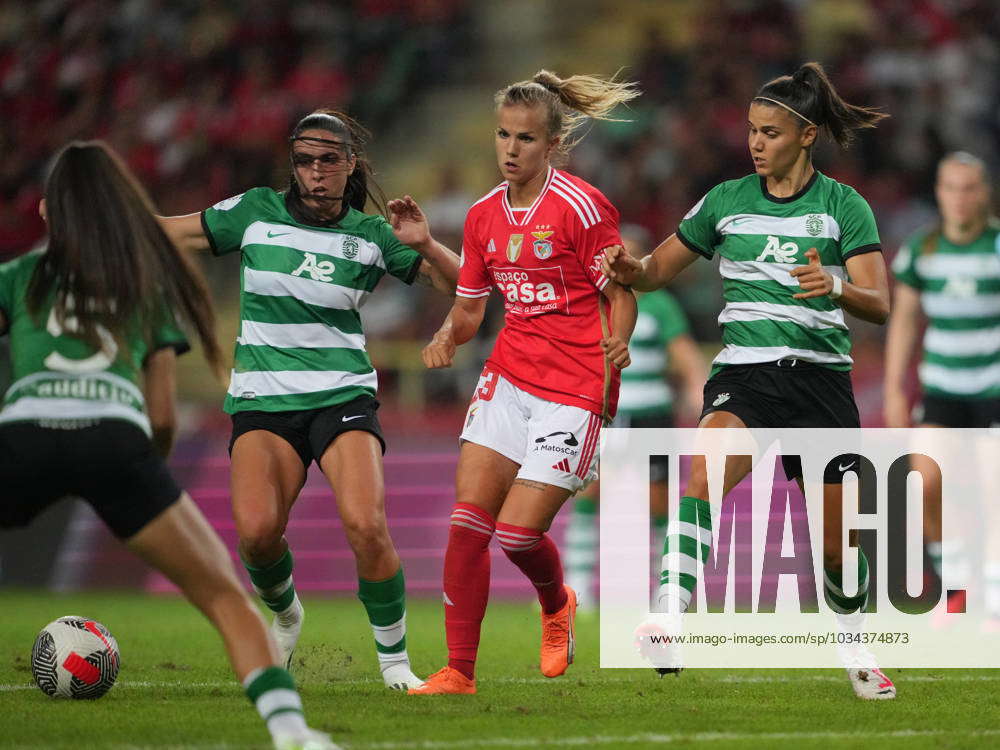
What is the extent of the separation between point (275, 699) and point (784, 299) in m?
2.92

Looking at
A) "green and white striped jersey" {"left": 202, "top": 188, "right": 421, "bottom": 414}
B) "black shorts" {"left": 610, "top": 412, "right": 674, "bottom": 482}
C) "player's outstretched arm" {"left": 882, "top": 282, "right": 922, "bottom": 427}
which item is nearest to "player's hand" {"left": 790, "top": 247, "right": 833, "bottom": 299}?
"green and white striped jersey" {"left": 202, "top": 188, "right": 421, "bottom": 414}

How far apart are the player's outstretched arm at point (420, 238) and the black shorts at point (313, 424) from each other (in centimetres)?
67

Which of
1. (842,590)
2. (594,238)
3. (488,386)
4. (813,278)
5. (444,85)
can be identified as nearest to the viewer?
(813,278)

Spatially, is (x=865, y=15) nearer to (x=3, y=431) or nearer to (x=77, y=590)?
(x=77, y=590)

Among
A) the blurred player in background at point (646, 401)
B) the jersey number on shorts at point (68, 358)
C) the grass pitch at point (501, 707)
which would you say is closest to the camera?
the jersey number on shorts at point (68, 358)

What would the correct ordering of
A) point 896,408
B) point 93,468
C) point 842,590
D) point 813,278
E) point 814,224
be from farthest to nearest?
point 896,408
point 842,590
point 814,224
point 813,278
point 93,468

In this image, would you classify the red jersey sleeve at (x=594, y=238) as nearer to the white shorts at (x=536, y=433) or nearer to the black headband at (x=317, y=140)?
the white shorts at (x=536, y=433)

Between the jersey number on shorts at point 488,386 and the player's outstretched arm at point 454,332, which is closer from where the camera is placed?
the player's outstretched arm at point 454,332

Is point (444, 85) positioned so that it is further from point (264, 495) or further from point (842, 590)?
point (842, 590)

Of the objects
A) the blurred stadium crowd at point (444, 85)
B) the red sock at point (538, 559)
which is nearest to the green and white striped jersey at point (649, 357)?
the blurred stadium crowd at point (444, 85)

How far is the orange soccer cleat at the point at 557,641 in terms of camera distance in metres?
6.63

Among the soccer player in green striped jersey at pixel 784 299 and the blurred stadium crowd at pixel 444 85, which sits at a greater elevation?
the blurred stadium crowd at pixel 444 85

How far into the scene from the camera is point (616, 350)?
6.08m

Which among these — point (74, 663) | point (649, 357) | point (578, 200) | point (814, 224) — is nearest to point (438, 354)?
point (578, 200)
